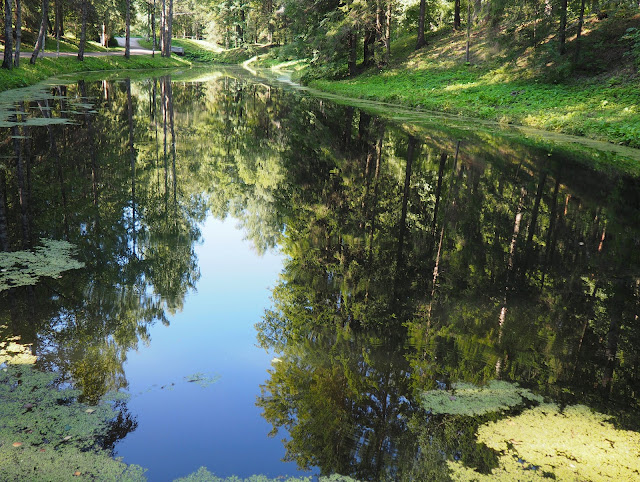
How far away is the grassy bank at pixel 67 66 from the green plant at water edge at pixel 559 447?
2667 centimetres

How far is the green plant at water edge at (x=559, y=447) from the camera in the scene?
3791mm

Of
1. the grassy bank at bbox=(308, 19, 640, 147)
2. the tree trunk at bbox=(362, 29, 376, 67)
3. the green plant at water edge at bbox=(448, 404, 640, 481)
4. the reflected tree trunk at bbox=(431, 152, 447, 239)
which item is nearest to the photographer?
the green plant at water edge at bbox=(448, 404, 640, 481)

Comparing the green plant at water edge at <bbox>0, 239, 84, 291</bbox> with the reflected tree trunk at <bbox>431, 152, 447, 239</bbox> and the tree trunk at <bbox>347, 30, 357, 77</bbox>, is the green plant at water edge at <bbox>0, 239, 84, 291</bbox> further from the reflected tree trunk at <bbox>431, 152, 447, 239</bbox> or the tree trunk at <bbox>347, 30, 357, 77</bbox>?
the tree trunk at <bbox>347, 30, 357, 77</bbox>

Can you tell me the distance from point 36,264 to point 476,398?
5.46m

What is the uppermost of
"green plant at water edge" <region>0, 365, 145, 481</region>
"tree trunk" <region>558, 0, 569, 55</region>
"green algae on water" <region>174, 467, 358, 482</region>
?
"tree trunk" <region>558, 0, 569, 55</region>

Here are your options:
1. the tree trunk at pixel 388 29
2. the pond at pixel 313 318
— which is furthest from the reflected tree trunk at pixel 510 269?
the tree trunk at pixel 388 29

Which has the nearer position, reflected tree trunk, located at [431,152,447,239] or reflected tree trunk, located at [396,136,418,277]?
reflected tree trunk, located at [396,136,418,277]

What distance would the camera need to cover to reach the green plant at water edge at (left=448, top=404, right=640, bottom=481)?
3791 millimetres

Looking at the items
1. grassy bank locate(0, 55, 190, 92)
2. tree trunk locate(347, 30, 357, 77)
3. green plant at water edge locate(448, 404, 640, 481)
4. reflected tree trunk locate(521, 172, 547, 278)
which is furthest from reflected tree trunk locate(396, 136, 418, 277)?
tree trunk locate(347, 30, 357, 77)

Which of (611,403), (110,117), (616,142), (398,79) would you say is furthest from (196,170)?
(398,79)

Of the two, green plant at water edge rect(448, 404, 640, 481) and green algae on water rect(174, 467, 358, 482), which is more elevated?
green plant at water edge rect(448, 404, 640, 481)

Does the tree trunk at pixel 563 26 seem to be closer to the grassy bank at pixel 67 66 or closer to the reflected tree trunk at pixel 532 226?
the reflected tree trunk at pixel 532 226

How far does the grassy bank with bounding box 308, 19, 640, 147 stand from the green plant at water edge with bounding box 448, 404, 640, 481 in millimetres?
16140

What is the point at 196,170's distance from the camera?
12.6m
